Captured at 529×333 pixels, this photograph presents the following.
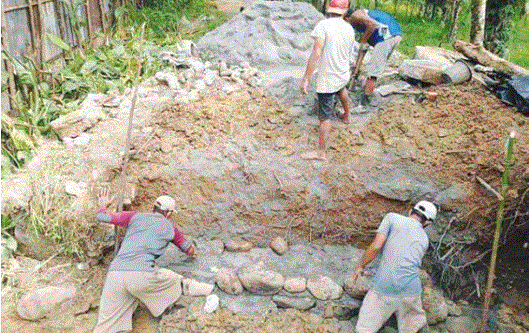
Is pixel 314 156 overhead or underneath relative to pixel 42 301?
overhead

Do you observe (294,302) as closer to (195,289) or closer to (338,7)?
(195,289)

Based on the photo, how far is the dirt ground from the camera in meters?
5.11

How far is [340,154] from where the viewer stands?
589cm

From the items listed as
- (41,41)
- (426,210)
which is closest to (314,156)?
(426,210)

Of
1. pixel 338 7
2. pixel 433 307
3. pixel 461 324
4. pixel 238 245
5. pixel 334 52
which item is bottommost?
pixel 461 324

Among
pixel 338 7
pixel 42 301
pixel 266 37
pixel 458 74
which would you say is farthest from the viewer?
pixel 266 37

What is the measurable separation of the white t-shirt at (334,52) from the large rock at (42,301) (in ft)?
10.7

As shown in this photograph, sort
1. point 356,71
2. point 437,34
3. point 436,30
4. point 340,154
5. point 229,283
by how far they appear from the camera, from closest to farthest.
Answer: point 229,283 → point 340,154 → point 356,71 → point 437,34 → point 436,30

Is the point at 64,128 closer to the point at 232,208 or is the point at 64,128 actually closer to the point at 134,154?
the point at 134,154

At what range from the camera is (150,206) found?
5.56 metres

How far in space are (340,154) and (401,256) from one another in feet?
5.79

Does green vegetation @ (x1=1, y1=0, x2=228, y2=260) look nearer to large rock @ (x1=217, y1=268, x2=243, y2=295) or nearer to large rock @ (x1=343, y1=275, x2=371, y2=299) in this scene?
large rock @ (x1=217, y1=268, x2=243, y2=295)

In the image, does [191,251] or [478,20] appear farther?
[478,20]

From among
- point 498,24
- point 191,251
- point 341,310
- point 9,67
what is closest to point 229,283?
point 191,251
